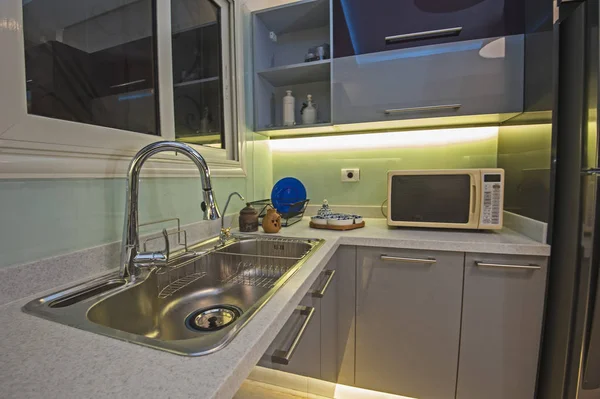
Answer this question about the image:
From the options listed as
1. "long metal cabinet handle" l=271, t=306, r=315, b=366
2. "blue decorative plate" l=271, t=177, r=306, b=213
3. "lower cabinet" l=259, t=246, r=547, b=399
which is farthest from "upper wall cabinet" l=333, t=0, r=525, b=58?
"long metal cabinet handle" l=271, t=306, r=315, b=366

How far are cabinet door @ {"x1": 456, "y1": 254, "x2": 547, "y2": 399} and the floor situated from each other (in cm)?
88

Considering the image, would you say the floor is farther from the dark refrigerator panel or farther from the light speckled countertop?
the dark refrigerator panel

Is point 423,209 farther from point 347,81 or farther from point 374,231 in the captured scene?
point 347,81

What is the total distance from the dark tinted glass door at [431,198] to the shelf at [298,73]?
0.75m

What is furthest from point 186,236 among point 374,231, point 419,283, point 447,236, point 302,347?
point 447,236

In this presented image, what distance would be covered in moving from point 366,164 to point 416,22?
800 mm

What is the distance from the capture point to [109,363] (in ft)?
1.47

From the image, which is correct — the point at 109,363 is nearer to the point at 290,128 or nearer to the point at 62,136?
the point at 62,136

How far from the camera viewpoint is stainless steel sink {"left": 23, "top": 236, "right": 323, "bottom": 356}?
56 cm

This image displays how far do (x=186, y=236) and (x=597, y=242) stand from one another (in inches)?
58.8

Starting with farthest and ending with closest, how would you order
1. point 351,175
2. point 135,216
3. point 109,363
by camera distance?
point 351,175, point 135,216, point 109,363

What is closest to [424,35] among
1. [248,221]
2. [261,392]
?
[248,221]

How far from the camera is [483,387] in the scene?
4.00ft

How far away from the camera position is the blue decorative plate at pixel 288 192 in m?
1.82
